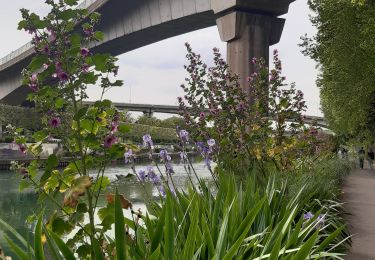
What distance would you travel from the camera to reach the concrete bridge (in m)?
28.9

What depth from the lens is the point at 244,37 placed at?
29141mm

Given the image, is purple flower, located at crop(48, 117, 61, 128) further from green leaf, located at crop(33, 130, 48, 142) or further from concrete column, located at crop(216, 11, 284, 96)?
concrete column, located at crop(216, 11, 284, 96)

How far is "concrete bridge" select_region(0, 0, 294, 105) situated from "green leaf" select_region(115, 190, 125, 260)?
23797mm

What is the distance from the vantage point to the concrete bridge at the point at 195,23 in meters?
28.9

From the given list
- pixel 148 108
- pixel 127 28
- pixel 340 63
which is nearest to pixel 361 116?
pixel 340 63

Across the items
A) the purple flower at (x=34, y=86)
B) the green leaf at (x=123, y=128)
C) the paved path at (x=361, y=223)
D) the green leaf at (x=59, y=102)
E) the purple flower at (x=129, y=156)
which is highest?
the purple flower at (x=34, y=86)

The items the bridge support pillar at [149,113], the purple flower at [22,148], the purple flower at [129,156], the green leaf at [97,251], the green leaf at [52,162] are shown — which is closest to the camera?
the green leaf at [97,251]

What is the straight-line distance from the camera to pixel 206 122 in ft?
31.1

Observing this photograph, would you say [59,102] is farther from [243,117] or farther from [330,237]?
[243,117]

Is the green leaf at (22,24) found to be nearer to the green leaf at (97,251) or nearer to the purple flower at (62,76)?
the purple flower at (62,76)

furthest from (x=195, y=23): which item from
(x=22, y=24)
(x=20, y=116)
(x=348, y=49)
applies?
(x=20, y=116)

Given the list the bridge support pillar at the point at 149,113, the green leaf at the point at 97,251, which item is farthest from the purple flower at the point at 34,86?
the bridge support pillar at the point at 149,113

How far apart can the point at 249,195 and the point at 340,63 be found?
64.0 ft

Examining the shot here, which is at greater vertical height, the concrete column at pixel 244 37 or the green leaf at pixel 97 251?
the concrete column at pixel 244 37
